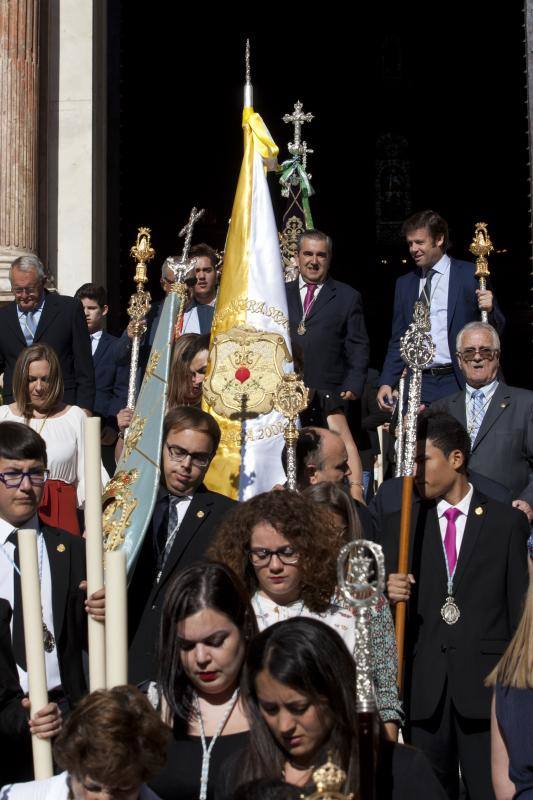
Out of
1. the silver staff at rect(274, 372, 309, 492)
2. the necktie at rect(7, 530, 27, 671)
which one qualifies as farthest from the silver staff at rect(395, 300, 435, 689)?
the necktie at rect(7, 530, 27, 671)

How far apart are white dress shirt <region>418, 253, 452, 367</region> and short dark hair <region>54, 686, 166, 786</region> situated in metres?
Result: 5.40

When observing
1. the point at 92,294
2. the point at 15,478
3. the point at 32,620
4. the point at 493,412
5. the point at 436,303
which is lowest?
the point at 32,620

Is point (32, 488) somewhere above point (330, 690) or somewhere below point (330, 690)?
above

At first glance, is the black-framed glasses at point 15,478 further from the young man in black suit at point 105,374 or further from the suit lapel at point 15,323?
the young man in black suit at point 105,374

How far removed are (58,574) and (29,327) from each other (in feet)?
12.7

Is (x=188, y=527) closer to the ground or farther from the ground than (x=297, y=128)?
closer to the ground

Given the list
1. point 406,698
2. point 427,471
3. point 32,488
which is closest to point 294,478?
point 427,471

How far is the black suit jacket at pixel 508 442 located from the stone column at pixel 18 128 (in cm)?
431

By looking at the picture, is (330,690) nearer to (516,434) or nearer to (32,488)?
(32,488)

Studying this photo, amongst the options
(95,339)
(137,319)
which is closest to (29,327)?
(137,319)

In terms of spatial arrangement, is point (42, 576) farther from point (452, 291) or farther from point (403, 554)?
point (452, 291)

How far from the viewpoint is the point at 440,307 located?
8.33 meters

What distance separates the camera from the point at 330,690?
3160 millimetres

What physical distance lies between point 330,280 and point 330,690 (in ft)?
18.1
